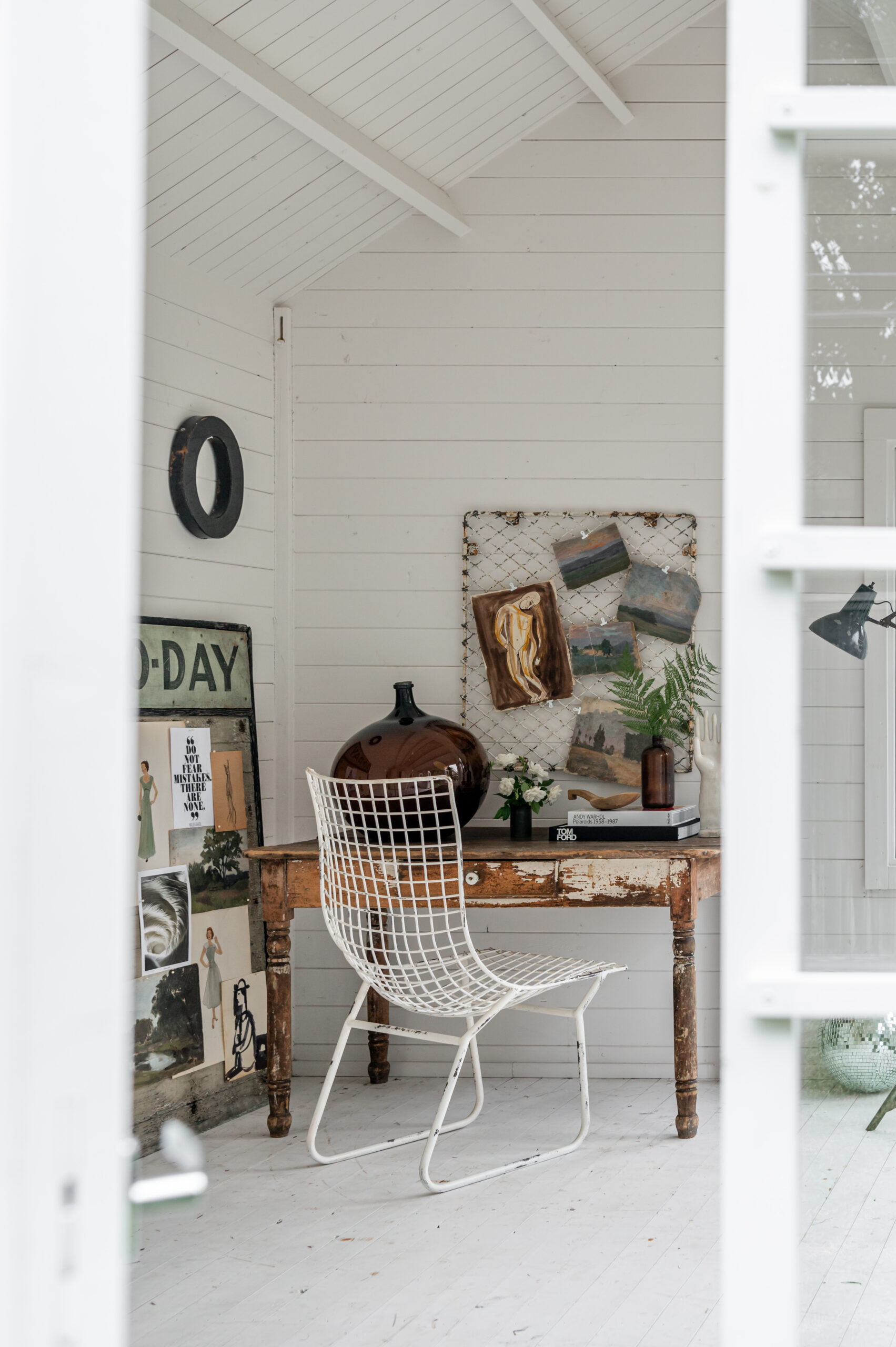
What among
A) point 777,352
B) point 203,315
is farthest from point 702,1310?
point 203,315

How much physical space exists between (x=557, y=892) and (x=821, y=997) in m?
2.41

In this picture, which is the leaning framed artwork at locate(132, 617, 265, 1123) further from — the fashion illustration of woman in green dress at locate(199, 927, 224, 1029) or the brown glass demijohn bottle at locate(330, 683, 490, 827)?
the brown glass demijohn bottle at locate(330, 683, 490, 827)

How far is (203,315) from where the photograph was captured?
3561mm

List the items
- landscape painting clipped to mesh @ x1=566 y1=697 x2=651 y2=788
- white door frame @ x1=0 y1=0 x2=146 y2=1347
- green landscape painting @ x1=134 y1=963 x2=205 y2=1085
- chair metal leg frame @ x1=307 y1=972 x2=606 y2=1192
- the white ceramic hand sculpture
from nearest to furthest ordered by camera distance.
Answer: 1. white door frame @ x1=0 y1=0 x2=146 y2=1347
2. chair metal leg frame @ x1=307 y1=972 x2=606 y2=1192
3. green landscape painting @ x1=134 y1=963 x2=205 y2=1085
4. the white ceramic hand sculpture
5. landscape painting clipped to mesh @ x1=566 y1=697 x2=651 y2=788

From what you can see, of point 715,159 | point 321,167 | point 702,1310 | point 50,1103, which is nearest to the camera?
point 50,1103

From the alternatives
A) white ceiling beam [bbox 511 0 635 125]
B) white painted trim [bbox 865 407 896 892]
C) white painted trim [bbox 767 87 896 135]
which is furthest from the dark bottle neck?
white painted trim [bbox 767 87 896 135]

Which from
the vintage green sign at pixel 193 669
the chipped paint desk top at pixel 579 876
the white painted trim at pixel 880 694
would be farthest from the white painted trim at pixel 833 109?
the vintage green sign at pixel 193 669

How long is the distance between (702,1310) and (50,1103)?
1.86m

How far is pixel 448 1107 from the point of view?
3076 mm

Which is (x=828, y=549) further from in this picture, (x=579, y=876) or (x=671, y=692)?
(x=671, y=692)

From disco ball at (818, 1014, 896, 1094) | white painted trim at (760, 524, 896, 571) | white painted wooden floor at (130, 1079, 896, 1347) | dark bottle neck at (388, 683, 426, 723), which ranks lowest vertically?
white painted wooden floor at (130, 1079, 896, 1347)

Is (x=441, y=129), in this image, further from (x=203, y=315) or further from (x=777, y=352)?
(x=777, y=352)

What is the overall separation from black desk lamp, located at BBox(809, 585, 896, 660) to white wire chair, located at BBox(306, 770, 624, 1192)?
1.93 metres

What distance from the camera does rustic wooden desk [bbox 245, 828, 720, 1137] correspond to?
124 inches
